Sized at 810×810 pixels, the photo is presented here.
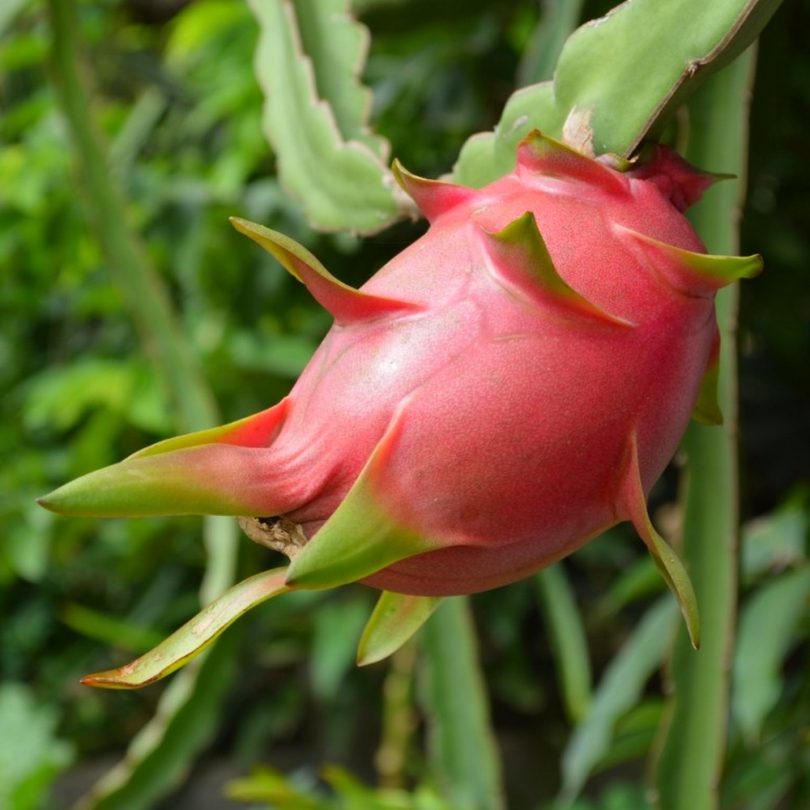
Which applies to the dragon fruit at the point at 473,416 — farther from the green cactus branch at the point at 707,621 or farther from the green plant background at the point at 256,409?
the green plant background at the point at 256,409

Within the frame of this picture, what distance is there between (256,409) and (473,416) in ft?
3.07

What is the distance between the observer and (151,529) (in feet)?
4.26

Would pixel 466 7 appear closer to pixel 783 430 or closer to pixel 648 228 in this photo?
pixel 783 430

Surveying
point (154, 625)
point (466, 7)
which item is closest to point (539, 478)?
point (466, 7)

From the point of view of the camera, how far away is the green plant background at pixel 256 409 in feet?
2.67

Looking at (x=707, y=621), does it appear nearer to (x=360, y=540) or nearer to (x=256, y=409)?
(x=360, y=540)

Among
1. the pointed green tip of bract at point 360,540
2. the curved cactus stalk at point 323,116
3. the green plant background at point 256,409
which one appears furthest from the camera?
the green plant background at point 256,409

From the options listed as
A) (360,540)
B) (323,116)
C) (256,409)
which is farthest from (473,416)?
(256,409)

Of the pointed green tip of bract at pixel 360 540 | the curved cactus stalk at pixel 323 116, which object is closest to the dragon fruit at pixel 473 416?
the pointed green tip of bract at pixel 360 540

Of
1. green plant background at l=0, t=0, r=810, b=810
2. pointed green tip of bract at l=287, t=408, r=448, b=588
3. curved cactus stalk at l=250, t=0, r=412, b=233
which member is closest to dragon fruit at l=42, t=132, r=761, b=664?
pointed green tip of bract at l=287, t=408, r=448, b=588

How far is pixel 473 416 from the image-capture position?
0.25 meters

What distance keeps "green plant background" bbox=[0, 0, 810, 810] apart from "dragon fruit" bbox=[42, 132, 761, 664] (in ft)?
1.04

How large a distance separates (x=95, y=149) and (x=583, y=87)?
465 mm

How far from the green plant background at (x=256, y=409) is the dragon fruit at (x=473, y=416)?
32 cm
